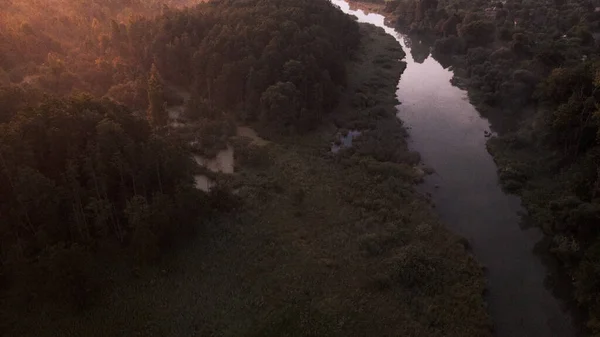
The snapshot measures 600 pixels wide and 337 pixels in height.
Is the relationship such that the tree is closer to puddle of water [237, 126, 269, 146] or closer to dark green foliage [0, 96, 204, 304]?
puddle of water [237, 126, 269, 146]

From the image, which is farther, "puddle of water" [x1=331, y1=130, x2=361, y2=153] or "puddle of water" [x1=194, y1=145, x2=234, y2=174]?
"puddle of water" [x1=331, y1=130, x2=361, y2=153]

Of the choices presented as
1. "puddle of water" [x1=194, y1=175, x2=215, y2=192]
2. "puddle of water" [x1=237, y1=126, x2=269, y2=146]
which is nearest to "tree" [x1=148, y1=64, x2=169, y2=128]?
"puddle of water" [x1=237, y1=126, x2=269, y2=146]

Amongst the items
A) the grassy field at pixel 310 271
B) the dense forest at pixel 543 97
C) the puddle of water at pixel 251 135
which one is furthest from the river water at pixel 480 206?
the puddle of water at pixel 251 135

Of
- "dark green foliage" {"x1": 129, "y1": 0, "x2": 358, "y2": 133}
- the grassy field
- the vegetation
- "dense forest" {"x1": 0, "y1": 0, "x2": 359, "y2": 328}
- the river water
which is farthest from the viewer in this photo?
"dark green foliage" {"x1": 129, "y1": 0, "x2": 358, "y2": 133}

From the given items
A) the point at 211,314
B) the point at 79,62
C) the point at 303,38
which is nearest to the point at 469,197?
the point at 211,314

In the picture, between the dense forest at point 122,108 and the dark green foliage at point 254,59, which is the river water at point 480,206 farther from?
the dense forest at point 122,108

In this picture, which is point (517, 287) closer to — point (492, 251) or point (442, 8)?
point (492, 251)

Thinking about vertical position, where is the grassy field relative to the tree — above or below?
below
